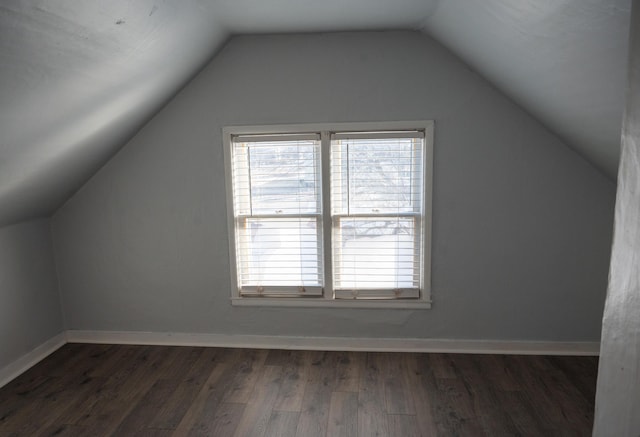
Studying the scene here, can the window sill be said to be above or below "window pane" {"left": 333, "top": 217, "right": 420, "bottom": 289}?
below

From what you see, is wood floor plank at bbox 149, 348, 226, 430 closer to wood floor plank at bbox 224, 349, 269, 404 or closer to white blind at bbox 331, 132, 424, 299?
wood floor plank at bbox 224, 349, 269, 404

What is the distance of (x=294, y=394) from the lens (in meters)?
2.91

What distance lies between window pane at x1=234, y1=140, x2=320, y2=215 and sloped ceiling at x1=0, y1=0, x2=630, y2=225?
0.73 meters

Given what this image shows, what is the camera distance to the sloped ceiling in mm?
1621

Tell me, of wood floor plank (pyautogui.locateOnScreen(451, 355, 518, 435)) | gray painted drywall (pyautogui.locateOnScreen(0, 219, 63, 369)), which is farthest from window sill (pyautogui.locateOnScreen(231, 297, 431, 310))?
gray painted drywall (pyautogui.locateOnScreen(0, 219, 63, 369))

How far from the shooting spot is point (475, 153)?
10.4 ft

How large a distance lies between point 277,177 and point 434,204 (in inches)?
46.8

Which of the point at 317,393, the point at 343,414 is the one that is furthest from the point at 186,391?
the point at 343,414

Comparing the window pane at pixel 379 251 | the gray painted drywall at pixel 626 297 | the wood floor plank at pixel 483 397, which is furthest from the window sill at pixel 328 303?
the gray painted drywall at pixel 626 297

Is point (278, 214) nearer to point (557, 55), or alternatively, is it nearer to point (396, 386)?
point (396, 386)

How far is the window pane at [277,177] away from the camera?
3289mm

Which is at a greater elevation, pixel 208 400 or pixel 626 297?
pixel 626 297

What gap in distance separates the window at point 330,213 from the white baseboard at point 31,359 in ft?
5.07

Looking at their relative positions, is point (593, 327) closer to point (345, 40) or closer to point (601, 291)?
point (601, 291)
